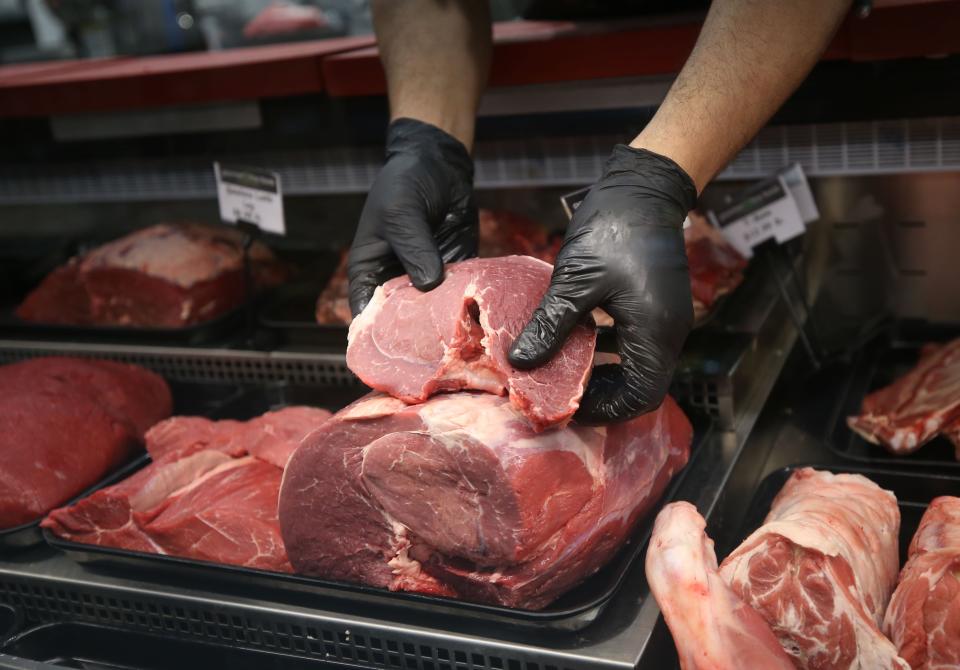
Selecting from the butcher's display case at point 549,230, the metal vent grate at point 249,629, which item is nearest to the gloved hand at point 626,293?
the butcher's display case at point 549,230

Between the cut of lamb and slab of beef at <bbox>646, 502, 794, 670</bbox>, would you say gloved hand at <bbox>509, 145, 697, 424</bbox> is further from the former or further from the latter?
slab of beef at <bbox>646, 502, 794, 670</bbox>

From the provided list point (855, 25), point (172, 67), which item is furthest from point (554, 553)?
point (172, 67)

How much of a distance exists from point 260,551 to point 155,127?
175 cm

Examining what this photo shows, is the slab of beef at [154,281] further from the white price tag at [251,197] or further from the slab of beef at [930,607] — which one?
the slab of beef at [930,607]

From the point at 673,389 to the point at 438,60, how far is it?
103cm

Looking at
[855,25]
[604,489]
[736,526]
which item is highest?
[855,25]

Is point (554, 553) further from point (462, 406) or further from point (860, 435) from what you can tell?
point (860, 435)

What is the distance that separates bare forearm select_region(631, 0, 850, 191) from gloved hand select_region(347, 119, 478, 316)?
0.54m

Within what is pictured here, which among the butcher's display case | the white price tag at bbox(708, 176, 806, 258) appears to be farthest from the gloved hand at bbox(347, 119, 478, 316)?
the white price tag at bbox(708, 176, 806, 258)

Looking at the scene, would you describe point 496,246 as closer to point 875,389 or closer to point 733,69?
point 875,389

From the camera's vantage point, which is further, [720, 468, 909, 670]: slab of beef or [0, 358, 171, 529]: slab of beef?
[0, 358, 171, 529]: slab of beef

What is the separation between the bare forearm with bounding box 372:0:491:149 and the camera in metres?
2.58

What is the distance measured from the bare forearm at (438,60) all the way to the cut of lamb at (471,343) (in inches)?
27.6

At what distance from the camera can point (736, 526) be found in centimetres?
228
